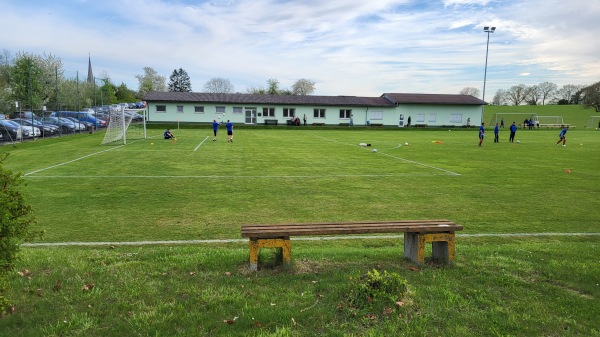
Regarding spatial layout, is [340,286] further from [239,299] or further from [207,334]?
[207,334]

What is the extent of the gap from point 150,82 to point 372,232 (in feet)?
380

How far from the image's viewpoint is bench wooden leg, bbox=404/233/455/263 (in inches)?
201

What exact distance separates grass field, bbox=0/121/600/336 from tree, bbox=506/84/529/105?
345 ft

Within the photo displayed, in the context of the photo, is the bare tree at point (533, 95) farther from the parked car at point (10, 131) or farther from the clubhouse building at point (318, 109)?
the parked car at point (10, 131)

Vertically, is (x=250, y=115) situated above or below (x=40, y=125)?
above

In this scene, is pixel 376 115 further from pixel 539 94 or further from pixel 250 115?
pixel 539 94

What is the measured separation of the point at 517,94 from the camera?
351 feet

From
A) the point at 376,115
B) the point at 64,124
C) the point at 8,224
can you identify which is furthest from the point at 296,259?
the point at 376,115

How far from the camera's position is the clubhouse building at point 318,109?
5978 centimetres

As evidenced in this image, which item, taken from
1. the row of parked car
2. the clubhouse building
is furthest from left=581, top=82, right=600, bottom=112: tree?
the row of parked car

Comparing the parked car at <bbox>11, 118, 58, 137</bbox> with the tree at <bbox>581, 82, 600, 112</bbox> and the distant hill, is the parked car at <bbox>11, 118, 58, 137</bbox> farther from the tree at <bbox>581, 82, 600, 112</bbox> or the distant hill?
the tree at <bbox>581, 82, 600, 112</bbox>

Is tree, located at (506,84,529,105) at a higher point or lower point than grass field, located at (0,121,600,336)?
higher

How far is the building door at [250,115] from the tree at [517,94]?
259 ft

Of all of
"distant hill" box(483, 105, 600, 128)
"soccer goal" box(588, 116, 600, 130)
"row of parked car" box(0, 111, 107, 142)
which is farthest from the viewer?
"distant hill" box(483, 105, 600, 128)
